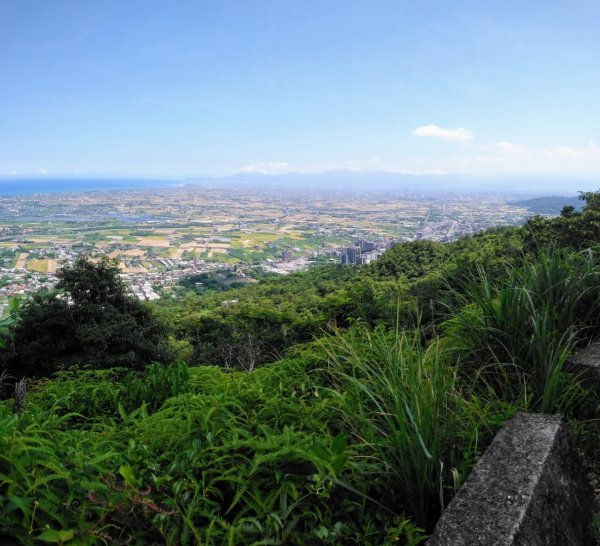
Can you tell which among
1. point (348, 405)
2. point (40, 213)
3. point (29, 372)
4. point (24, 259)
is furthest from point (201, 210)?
point (348, 405)

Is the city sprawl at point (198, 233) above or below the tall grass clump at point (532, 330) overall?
below

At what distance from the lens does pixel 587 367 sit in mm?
1752

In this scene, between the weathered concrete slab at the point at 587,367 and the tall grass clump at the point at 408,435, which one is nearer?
the tall grass clump at the point at 408,435

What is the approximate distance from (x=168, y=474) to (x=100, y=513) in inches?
8.3

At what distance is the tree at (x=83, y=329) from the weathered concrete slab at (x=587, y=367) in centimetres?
581

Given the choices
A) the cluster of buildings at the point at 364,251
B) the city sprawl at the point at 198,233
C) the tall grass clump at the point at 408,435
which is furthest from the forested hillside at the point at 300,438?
the cluster of buildings at the point at 364,251

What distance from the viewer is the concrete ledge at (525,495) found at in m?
0.95

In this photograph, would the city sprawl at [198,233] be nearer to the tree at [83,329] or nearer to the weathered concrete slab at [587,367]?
the tree at [83,329]

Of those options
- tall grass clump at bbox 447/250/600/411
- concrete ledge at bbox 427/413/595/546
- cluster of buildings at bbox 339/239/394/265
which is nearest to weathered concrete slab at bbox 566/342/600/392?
tall grass clump at bbox 447/250/600/411

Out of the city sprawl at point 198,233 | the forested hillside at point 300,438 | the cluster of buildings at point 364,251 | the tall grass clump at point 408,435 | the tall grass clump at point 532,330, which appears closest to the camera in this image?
the forested hillside at point 300,438

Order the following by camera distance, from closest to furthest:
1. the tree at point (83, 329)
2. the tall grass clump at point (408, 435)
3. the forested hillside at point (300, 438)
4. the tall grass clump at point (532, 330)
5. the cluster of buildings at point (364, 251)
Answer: the forested hillside at point (300, 438) < the tall grass clump at point (408, 435) < the tall grass clump at point (532, 330) < the tree at point (83, 329) < the cluster of buildings at point (364, 251)

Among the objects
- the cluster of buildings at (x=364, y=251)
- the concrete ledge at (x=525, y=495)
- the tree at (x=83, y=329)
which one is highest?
the concrete ledge at (x=525, y=495)

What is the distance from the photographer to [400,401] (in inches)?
51.3

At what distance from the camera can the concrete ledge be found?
95cm
